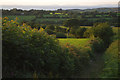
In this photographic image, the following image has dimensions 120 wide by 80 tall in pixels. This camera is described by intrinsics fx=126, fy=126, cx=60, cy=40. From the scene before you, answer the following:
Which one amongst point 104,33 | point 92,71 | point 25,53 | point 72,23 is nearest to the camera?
point 25,53

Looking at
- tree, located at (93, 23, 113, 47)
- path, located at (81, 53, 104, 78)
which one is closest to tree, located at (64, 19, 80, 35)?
tree, located at (93, 23, 113, 47)

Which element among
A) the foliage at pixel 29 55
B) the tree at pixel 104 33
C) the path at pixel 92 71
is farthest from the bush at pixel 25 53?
the tree at pixel 104 33

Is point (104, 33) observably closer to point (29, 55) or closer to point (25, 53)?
point (29, 55)

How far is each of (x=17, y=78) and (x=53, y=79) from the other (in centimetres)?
140

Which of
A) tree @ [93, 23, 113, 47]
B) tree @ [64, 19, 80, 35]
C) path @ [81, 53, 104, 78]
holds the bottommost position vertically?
path @ [81, 53, 104, 78]

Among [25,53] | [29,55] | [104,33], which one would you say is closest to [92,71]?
[29,55]

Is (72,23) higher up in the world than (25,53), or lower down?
higher up

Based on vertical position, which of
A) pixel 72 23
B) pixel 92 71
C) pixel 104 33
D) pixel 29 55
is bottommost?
pixel 92 71

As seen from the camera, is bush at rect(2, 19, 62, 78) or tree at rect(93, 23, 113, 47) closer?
bush at rect(2, 19, 62, 78)

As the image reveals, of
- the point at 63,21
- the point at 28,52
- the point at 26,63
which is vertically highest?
the point at 63,21

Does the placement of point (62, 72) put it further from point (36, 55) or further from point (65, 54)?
point (36, 55)

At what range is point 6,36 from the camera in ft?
14.2

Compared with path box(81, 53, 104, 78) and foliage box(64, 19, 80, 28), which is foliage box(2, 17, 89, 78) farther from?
foliage box(64, 19, 80, 28)

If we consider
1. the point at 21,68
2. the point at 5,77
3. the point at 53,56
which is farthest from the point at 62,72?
the point at 5,77
